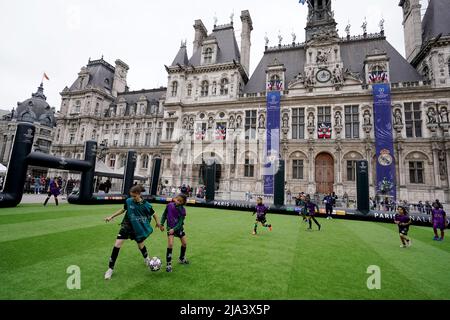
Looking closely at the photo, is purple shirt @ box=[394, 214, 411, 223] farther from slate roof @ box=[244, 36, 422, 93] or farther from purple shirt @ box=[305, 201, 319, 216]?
slate roof @ box=[244, 36, 422, 93]

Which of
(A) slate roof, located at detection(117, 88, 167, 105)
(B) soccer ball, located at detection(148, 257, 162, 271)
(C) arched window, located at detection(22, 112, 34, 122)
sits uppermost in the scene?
(A) slate roof, located at detection(117, 88, 167, 105)

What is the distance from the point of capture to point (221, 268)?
488 cm

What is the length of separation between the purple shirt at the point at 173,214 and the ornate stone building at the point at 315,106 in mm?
21571

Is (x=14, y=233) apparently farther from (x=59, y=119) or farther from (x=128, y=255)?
(x=59, y=119)

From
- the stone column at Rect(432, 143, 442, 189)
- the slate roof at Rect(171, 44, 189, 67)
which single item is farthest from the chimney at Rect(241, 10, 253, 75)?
the stone column at Rect(432, 143, 442, 189)

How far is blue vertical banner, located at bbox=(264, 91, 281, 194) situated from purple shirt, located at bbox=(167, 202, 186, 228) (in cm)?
2095

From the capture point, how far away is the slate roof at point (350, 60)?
2620cm

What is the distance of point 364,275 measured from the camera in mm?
4863

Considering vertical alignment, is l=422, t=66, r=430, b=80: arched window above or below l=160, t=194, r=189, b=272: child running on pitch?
above

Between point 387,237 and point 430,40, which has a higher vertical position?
point 430,40

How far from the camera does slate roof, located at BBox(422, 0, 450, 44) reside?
81.3 ft
